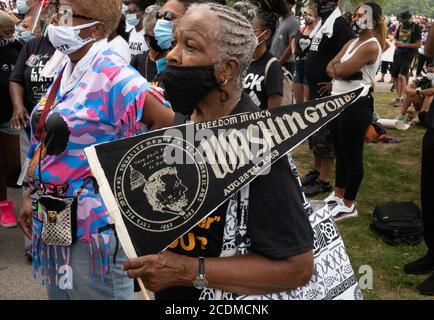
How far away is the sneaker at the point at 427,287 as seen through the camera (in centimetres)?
350

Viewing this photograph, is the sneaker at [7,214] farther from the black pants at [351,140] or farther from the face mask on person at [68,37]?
the black pants at [351,140]

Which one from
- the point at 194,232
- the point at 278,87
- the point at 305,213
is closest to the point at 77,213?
the point at 194,232

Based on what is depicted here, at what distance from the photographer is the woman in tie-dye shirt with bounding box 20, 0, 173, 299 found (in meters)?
2.01

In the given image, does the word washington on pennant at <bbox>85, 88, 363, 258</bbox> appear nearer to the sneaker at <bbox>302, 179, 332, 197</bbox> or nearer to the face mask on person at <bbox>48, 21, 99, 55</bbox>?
the face mask on person at <bbox>48, 21, 99, 55</bbox>

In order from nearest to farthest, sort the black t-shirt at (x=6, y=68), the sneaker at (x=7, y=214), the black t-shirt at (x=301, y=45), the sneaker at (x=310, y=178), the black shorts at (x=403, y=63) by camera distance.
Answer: the black t-shirt at (x=6, y=68), the sneaker at (x=7, y=214), the sneaker at (x=310, y=178), the black t-shirt at (x=301, y=45), the black shorts at (x=403, y=63)

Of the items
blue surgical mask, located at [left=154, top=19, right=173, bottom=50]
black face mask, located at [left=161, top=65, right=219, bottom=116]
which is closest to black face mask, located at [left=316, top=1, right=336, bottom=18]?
blue surgical mask, located at [left=154, top=19, right=173, bottom=50]

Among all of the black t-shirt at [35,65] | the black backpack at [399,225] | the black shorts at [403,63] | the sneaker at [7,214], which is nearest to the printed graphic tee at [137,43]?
the black t-shirt at [35,65]

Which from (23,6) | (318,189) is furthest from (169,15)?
(318,189)

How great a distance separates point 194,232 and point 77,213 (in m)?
0.77

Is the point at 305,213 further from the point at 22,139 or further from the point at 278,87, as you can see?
the point at 22,139

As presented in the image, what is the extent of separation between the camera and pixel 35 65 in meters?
3.63

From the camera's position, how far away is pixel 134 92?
78.8 inches

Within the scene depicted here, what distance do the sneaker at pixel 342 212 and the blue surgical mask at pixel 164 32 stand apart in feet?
7.92

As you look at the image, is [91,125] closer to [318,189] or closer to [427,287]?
[427,287]
